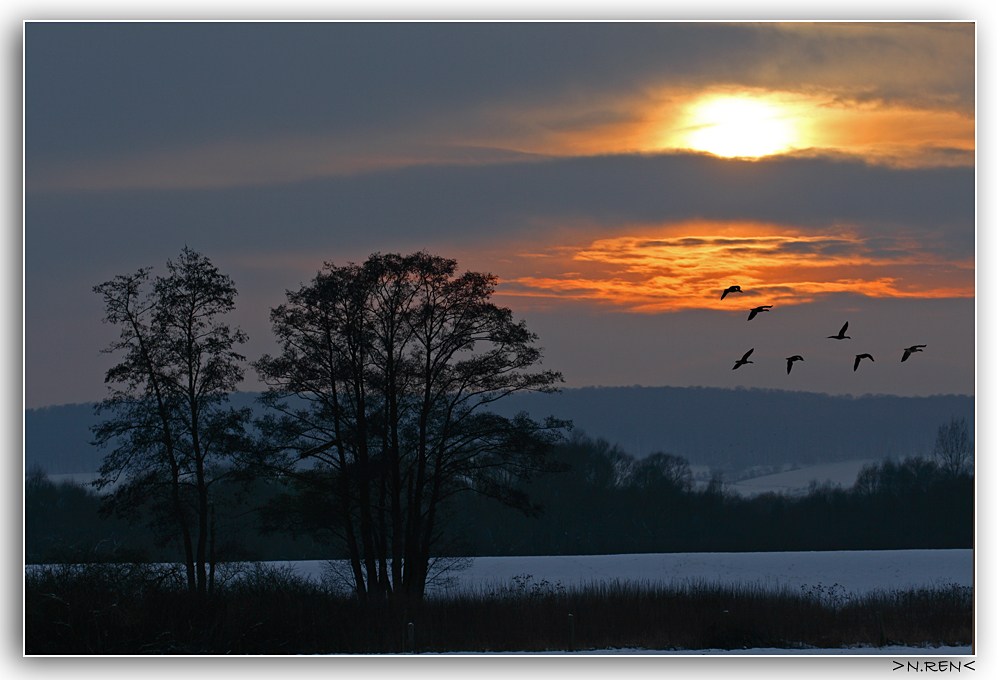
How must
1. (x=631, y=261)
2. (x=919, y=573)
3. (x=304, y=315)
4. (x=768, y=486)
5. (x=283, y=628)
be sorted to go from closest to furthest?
(x=283, y=628), (x=631, y=261), (x=304, y=315), (x=919, y=573), (x=768, y=486)

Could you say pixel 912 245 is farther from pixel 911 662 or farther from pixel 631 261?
pixel 911 662

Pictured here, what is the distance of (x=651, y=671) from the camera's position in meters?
10.4

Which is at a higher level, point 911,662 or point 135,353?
point 135,353

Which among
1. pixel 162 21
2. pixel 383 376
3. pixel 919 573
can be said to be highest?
pixel 162 21

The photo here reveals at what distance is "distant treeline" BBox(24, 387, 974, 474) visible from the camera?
1443cm

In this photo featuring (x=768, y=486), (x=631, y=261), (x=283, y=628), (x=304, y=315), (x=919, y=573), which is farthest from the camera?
(x=768, y=486)

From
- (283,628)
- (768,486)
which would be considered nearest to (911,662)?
(283,628)

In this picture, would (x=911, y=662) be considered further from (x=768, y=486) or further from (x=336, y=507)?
(x=768, y=486)

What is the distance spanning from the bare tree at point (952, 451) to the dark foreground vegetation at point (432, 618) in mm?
12661

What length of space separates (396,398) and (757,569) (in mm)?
14122

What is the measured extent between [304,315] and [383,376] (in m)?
1.84

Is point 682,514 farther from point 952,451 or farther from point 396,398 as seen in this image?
point 396,398

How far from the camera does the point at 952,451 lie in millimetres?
30359
